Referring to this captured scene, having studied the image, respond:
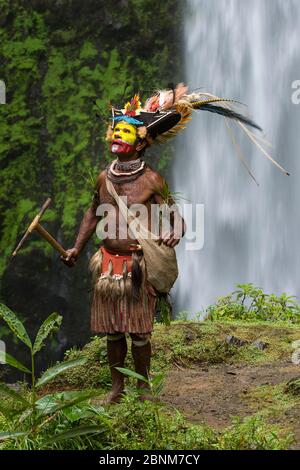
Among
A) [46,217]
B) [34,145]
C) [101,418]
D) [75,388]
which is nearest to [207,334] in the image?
[75,388]

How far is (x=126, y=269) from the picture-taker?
4.05m

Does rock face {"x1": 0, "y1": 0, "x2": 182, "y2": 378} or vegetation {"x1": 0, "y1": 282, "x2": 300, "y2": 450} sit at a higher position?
rock face {"x1": 0, "y1": 0, "x2": 182, "y2": 378}

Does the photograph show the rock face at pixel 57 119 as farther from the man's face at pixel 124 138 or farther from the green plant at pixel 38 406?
the green plant at pixel 38 406

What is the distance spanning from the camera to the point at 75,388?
4895 millimetres

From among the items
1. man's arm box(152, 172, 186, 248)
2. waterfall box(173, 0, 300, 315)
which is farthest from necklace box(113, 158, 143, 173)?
waterfall box(173, 0, 300, 315)

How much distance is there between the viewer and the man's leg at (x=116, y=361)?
4102mm

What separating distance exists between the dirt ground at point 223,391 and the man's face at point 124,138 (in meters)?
1.48

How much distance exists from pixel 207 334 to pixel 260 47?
7984 mm

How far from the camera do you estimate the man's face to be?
409cm

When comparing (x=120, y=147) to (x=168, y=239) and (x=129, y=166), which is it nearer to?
(x=129, y=166)

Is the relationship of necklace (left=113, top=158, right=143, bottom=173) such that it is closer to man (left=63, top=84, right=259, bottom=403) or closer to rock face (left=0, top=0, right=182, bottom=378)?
man (left=63, top=84, right=259, bottom=403)

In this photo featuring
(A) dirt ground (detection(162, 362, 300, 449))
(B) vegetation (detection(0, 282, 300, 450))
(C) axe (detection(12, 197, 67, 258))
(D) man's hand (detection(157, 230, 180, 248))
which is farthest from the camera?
(D) man's hand (detection(157, 230, 180, 248))

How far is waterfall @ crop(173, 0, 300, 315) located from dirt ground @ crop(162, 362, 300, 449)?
6.53 m

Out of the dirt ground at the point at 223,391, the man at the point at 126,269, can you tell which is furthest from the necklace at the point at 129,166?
the dirt ground at the point at 223,391
